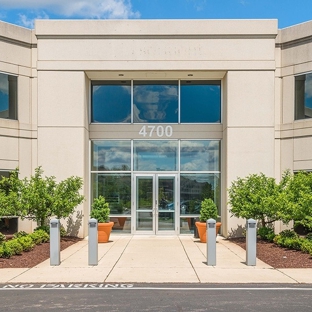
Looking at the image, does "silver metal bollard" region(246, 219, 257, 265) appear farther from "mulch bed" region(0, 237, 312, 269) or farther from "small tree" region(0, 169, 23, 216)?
"small tree" region(0, 169, 23, 216)

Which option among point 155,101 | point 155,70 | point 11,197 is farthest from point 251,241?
point 155,101

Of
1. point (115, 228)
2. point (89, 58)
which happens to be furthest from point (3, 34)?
point (115, 228)

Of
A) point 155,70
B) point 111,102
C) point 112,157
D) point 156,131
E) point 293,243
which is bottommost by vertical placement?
point 293,243

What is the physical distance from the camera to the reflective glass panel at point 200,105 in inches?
712

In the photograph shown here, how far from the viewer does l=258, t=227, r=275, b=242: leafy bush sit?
48.2 ft

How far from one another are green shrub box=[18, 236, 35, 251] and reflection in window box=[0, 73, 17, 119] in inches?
226

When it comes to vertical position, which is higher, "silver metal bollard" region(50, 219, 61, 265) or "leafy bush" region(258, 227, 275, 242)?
"silver metal bollard" region(50, 219, 61, 265)

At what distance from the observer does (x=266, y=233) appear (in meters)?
15.1

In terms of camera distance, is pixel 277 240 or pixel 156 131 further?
pixel 156 131

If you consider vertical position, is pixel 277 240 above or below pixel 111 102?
below

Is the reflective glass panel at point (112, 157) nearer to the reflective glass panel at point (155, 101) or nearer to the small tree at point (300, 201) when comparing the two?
the reflective glass panel at point (155, 101)

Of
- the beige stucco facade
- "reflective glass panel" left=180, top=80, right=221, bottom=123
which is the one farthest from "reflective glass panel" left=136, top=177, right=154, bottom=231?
"reflective glass panel" left=180, top=80, right=221, bottom=123

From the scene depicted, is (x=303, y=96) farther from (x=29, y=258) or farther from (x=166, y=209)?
(x=29, y=258)

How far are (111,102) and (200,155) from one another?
14.7 ft
